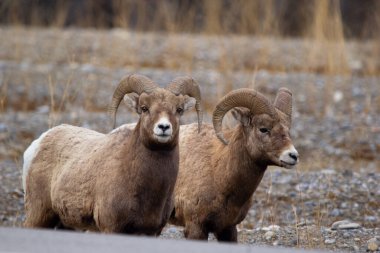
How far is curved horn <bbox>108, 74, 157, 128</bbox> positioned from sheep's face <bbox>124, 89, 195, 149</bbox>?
68 millimetres

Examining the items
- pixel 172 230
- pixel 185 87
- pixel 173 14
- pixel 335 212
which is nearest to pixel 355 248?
pixel 335 212

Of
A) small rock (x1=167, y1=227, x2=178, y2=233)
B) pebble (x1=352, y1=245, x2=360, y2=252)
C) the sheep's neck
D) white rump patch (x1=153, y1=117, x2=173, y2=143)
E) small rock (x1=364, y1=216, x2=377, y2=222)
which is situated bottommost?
pebble (x1=352, y1=245, x2=360, y2=252)

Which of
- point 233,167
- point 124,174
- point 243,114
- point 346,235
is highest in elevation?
point 243,114

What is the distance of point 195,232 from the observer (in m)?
8.59

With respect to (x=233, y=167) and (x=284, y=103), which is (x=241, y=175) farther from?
(x=284, y=103)

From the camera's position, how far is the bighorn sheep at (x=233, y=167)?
27.7 ft

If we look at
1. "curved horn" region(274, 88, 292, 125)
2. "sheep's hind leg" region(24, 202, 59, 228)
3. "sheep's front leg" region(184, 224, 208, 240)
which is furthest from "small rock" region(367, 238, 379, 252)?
"sheep's hind leg" region(24, 202, 59, 228)

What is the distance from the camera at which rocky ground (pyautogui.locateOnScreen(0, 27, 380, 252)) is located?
35.0 ft

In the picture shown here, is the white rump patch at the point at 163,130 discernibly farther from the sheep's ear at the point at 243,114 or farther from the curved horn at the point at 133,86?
the sheep's ear at the point at 243,114

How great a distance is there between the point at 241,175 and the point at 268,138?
18.0 inches

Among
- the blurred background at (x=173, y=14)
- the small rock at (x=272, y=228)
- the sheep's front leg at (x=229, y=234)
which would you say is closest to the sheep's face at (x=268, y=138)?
the sheep's front leg at (x=229, y=234)

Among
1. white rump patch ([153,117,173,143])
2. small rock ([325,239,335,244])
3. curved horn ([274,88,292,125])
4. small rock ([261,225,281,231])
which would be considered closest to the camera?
white rump patch ([153,117,173,143])

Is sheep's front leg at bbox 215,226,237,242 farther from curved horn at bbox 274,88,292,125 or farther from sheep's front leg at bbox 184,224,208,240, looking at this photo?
curved horn at bbox 274,88,292,125

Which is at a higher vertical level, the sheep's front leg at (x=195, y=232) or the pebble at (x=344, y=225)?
the pebble at (x=344, y=225)
